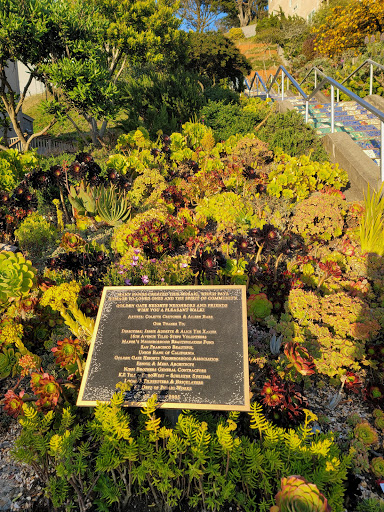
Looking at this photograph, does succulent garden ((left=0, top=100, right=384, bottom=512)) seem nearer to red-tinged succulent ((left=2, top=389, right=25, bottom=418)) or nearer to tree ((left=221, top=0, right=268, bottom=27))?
red-tinged succulent ((left=2, top=389, right=25, bottom=418))

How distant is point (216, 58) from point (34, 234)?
15.4 metres

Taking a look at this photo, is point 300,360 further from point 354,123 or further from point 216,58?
point 216,58

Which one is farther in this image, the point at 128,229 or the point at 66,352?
the point at 128,229

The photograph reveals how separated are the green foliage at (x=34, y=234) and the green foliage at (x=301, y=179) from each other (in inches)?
139

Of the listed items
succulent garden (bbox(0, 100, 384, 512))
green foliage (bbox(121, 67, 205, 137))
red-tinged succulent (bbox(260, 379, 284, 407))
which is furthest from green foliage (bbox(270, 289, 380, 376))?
green foliage (bbox(121, 67, 205, 137))

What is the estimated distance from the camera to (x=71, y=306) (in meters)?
2.79

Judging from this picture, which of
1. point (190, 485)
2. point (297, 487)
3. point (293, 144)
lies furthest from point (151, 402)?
point (293, 144)

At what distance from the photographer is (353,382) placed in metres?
2.72

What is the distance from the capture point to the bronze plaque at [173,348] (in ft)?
6.91

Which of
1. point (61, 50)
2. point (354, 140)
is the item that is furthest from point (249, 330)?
point (61, 50)

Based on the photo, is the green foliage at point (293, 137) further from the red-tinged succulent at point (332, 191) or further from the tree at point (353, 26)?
the tree at point (353, 26)

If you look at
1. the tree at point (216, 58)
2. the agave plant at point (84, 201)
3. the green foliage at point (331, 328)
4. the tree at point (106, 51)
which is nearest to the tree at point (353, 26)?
the tree at point (216, 58)

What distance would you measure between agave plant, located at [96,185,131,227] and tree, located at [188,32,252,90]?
13333 mm

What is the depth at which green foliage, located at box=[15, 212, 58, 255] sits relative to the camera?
15.4 feet
